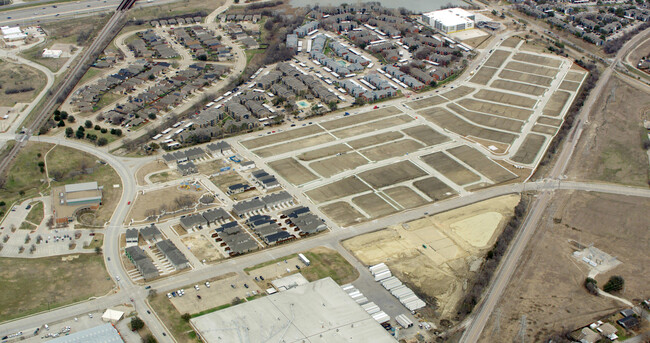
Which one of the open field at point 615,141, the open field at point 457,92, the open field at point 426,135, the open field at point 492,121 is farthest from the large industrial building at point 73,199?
the open field at point 615,141

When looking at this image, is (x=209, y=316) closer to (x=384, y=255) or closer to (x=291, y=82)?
(x=384, y=255)

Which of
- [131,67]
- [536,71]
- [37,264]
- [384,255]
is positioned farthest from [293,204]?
[536,71]

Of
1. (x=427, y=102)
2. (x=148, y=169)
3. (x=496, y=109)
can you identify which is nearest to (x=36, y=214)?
(x=148, y=169)

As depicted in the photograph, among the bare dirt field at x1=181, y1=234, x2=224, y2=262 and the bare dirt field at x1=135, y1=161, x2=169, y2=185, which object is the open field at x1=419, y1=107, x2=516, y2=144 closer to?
the bare dirt field at x1=135, y1=161, x2=169, y2=185

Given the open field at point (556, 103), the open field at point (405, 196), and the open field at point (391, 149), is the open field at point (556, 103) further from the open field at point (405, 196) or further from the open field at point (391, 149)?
the open field at point (405, 196)

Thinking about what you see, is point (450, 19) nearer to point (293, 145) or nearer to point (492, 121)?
point (492, 121)
